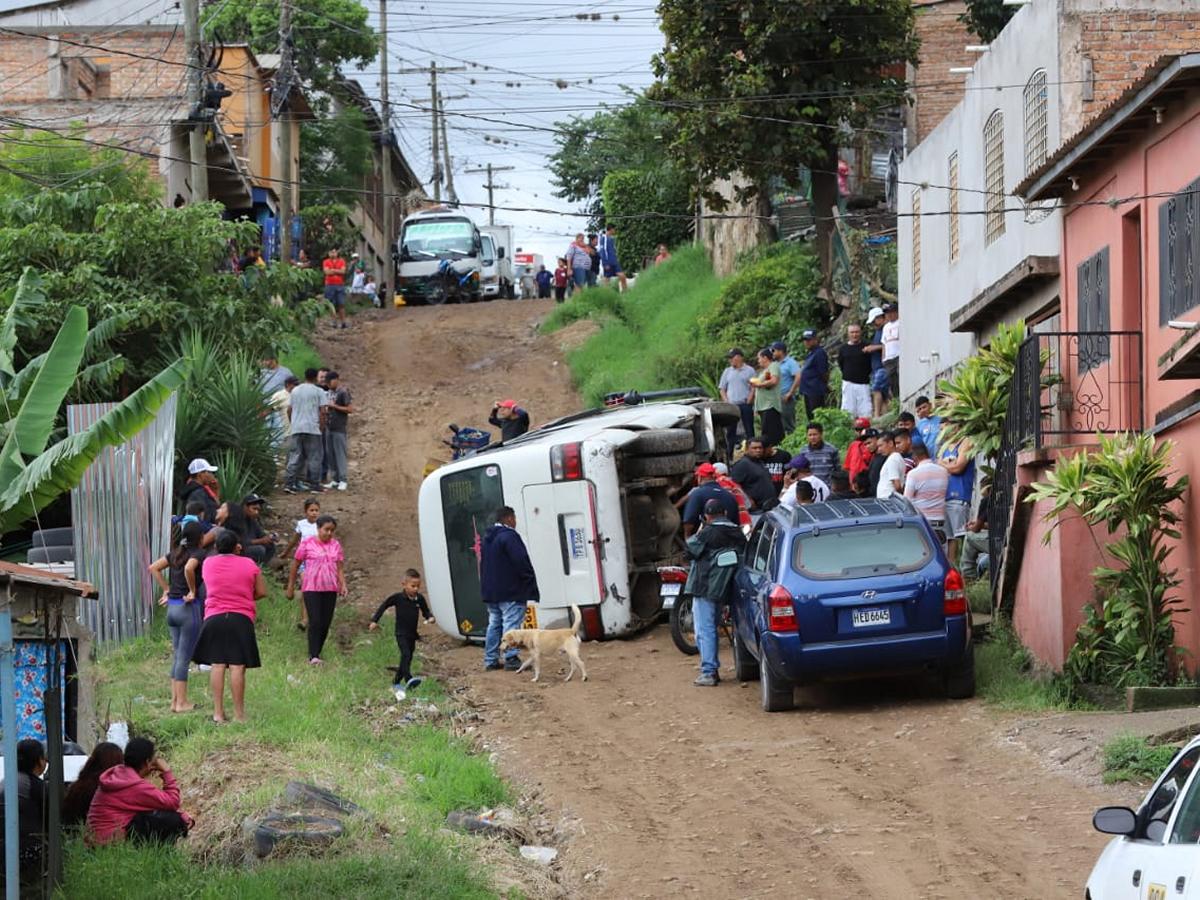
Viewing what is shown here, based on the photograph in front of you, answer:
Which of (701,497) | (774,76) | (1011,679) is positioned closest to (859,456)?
(701,497)

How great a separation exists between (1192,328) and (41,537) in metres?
12.3

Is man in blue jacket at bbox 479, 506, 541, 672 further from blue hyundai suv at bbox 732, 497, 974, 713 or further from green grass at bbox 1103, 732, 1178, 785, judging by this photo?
green grass at bbox 1103, 732, 1178, 785

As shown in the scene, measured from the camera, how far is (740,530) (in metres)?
17.9

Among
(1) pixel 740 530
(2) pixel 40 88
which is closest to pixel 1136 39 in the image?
(1) pixel 740 530

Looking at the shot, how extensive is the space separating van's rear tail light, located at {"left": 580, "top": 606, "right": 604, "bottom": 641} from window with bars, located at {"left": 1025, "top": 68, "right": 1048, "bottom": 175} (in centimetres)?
759

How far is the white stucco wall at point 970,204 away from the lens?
22.0 meters

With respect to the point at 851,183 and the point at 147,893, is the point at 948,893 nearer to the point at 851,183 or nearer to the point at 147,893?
the point at 147,893

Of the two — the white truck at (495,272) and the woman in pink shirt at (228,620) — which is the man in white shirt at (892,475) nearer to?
the woman in pink shirt at (228,620)

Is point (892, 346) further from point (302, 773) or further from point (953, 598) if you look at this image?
point (302, 773)

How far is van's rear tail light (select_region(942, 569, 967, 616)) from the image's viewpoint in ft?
50.8

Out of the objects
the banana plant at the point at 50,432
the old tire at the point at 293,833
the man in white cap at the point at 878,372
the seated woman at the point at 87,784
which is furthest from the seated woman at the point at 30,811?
the man in white cap at the point at 878,372

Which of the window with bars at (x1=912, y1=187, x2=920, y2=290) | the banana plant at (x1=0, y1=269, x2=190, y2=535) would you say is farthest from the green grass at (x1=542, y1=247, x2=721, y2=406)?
the banana plant at (x1=0, y1=269, x2=190, y2=535)

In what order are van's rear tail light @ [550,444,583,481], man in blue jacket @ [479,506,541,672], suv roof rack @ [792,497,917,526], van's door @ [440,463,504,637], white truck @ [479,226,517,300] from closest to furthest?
suv roof rack @ [792,497,917,526], man in blue jacket @ [479,506,541,672], van's rear tail light @ [550,444,583,481], van's door @ [440,463,504,637], white truck @ [479,226,517,300]

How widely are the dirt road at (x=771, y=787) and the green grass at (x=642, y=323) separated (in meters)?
15.2
